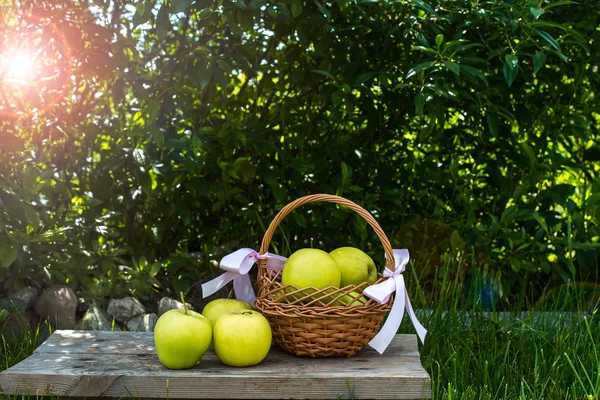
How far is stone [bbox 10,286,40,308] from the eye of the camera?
3.03 metres

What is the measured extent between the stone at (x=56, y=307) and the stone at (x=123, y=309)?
16cm

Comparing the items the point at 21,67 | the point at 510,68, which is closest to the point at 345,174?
the point at 510,68

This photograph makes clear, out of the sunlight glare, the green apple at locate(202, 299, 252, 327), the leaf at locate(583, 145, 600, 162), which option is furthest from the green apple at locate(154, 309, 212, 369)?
the leaf at locate(583, 145, 600, 162)

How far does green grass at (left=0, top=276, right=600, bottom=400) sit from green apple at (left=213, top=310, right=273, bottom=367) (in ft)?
1.93

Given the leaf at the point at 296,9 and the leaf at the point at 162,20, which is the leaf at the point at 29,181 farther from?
the leaf at the point at 296,9

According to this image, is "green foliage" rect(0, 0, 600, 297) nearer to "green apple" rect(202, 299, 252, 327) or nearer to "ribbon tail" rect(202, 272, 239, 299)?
"ribbon tail" rect(202, 272, 239, 299)

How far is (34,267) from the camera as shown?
9.99 feet

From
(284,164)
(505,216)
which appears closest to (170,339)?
(284,164)

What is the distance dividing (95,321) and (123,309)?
143 mm

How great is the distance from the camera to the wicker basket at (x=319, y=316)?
209cm

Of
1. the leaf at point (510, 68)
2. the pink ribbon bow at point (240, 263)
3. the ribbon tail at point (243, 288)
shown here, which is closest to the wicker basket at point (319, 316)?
the pink ribbon bow at point (240, 263)

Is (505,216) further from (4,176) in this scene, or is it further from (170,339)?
(4,176)

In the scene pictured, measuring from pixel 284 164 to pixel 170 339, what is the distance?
1.47m

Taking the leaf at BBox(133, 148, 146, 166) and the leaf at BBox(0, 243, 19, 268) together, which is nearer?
the leaf at BBox(0, 243, 19, 268)
